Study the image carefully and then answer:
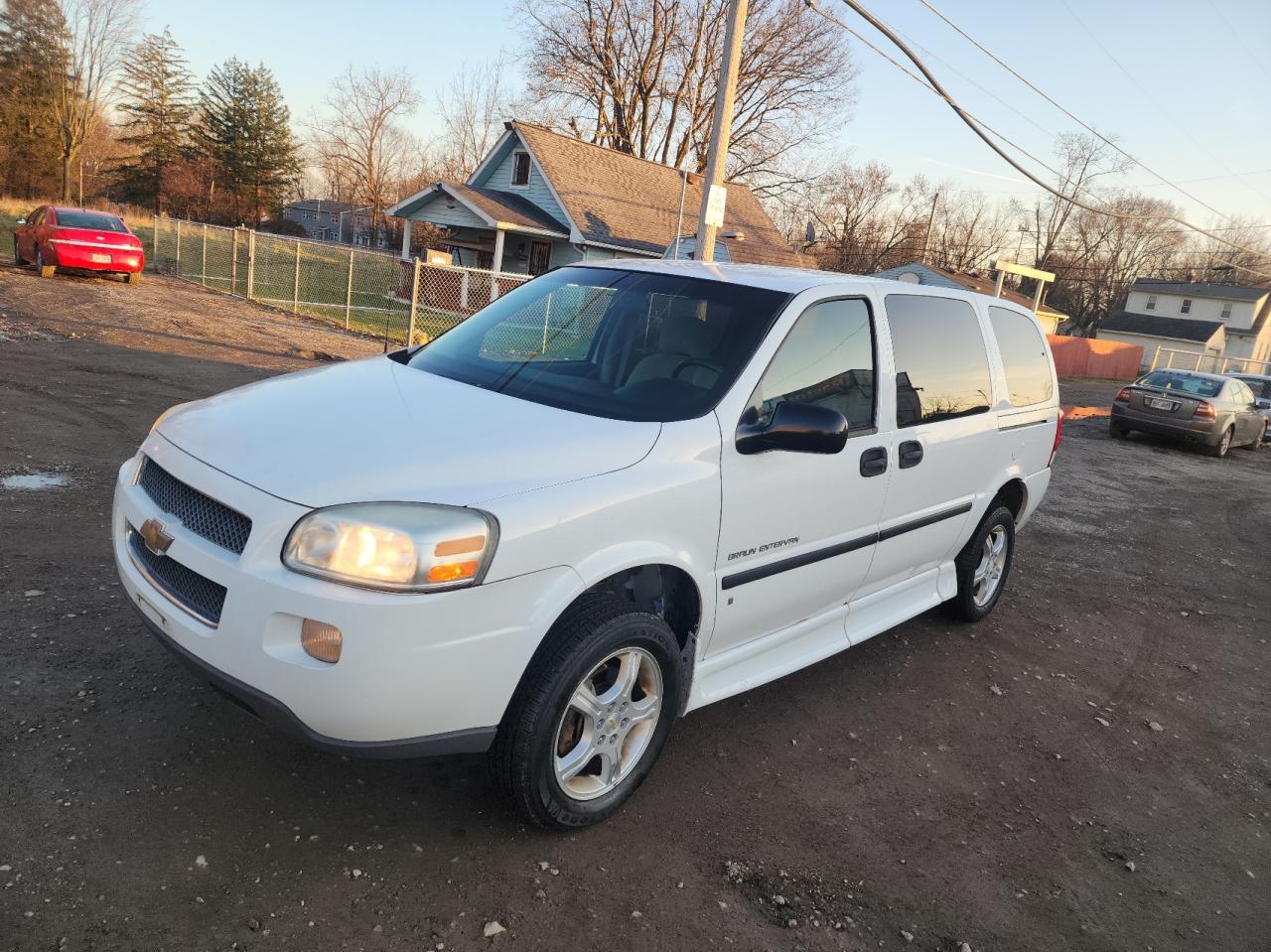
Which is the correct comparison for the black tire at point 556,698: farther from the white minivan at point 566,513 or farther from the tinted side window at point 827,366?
the tinted side window at point 827,366

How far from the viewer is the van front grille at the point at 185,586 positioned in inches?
98.9

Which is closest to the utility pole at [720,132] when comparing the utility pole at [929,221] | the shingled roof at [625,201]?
the shingled roof at [625,201]

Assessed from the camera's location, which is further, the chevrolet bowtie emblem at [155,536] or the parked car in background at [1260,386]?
the parked car in background at [1260,386]

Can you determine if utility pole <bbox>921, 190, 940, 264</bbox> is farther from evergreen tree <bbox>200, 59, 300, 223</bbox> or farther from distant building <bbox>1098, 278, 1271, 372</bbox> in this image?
evergreen tree <bbox>200, 59, 300, 223</bbox>

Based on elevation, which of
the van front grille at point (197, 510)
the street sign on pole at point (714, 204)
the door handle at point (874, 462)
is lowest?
the van front grille at point (197, 510)

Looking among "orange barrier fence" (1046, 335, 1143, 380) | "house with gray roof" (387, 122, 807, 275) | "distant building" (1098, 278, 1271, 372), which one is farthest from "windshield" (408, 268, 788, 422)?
"distant building" (1098, 278, 1271, 372)

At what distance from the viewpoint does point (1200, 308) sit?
65500 millimetres

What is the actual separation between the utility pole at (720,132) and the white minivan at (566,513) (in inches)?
261

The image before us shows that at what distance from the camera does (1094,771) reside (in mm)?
3881

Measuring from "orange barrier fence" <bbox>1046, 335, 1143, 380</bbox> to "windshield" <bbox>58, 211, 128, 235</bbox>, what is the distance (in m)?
30.7

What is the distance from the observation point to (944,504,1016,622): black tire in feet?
16.7

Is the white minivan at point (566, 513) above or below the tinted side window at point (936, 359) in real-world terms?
below

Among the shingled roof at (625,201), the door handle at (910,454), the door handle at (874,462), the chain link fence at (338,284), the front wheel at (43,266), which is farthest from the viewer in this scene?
the shingled roof at (625,201)

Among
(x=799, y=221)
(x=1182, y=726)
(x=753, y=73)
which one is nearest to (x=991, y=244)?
(x=799, y=221)
